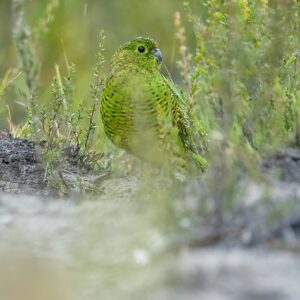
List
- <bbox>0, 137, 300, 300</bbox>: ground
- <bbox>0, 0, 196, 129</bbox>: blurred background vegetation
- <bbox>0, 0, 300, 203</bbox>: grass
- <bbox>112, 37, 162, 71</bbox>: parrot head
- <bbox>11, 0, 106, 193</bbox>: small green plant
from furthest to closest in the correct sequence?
1. <bbox>0, 0, 196, 129</bbox>: blurred background vegetation
2. <bbox>112, 37, 162, 71</bbox>: parrot head
3. <bbox>11, 0, 106, 193</bbox>: small green plant
4. <bbox>0, 0, 300, 203</bbox>: grass
5. <bbox>0, 137, 300, 300</bbox>: ground

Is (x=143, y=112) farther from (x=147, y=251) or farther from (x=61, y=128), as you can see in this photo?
(x=147, y=251)

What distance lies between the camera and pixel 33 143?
6.00m

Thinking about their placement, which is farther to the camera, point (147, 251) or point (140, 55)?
point (140, 55)

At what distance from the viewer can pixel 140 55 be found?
5.89 m

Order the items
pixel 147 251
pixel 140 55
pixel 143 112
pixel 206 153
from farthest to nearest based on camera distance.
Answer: pixel 140 55 < pixel 206 153 < pixel 143 112 < pixel 147 251

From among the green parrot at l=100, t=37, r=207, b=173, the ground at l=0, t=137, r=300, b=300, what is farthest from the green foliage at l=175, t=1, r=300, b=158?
the ground at l=0, t=137, r=300, b=300

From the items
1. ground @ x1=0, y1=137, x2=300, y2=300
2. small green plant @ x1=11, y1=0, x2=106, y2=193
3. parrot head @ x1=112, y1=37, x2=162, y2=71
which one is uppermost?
parrot head @ x1=112, y1=37, x2=162, y2=71

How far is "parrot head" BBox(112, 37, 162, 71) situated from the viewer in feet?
19.2

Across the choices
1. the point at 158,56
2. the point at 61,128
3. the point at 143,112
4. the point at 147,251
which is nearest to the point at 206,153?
the point at 143,112

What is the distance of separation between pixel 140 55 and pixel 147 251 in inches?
103

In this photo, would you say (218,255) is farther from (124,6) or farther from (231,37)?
(124,6)

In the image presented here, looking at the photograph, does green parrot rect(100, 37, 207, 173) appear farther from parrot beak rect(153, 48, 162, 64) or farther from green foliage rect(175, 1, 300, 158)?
green foliage rect(175, 1, 300, 158)

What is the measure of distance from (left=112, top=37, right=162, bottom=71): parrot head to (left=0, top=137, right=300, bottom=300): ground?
1801 millimetres

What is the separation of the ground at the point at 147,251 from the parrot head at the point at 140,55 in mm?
1801
